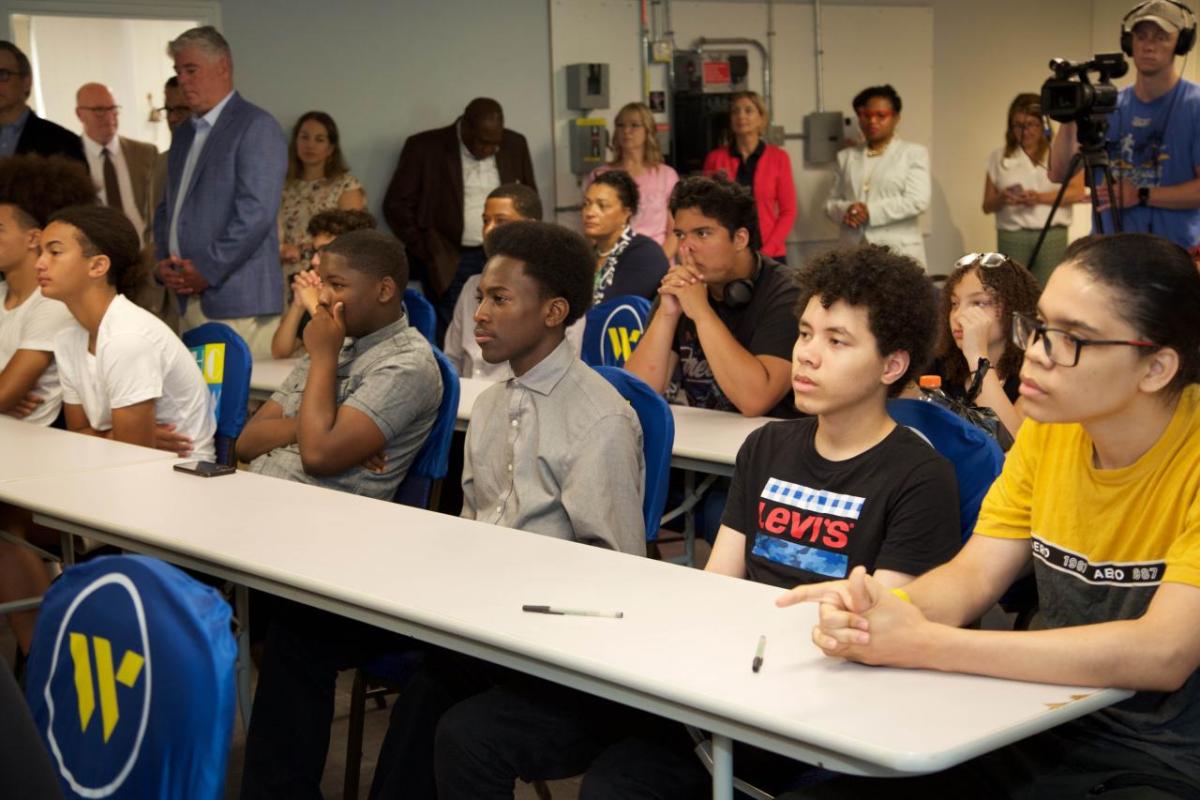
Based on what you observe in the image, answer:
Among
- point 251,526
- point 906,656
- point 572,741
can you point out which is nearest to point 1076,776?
point 906,656

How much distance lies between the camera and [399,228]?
702cm

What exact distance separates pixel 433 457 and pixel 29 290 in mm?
1558

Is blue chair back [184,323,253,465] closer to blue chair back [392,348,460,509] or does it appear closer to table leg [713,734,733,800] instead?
blue chair back [392,348,460,509]

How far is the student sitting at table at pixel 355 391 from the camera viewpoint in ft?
9.66

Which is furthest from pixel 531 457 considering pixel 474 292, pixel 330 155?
pixel 330 155

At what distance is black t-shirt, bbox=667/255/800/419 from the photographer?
133 inches

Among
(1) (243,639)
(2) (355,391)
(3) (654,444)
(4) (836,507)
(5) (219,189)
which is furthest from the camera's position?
(5) (219,189)

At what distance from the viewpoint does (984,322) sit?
116 inches

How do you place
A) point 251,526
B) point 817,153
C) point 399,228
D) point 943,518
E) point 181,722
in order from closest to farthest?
1. point 181,722
2. point 943,518
3. point 251,526
4. point 399,228
5. point 817,153

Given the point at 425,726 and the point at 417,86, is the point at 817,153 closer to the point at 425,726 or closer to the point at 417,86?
the point at 417,86

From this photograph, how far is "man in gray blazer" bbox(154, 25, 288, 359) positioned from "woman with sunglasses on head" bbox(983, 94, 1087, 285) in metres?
4.43

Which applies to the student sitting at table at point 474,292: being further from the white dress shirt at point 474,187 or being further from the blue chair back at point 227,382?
the white dress shirt at point 474,187

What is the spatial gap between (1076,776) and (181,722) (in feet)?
3.53

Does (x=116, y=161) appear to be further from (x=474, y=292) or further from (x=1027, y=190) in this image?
(x=1027, y=190)
